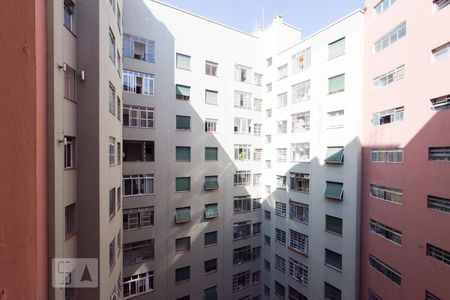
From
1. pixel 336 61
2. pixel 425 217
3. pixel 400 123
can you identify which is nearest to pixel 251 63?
pixel 336 61

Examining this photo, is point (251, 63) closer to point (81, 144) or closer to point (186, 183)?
point (186, 183)

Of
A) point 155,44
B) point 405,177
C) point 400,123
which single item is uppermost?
point 155,44

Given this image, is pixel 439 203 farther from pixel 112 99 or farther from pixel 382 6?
pixel 112 99

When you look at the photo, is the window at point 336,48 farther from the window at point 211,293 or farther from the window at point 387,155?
the window at point 211,293

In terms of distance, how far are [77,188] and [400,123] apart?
15.0 m

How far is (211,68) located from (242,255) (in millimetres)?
16742

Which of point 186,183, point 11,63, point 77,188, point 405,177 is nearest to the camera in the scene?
point 11,63

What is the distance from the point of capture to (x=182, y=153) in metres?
18.1

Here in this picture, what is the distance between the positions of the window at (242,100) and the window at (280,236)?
1153 cm

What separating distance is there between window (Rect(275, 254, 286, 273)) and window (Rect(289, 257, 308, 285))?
77 cm

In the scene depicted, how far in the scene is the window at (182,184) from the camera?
1778 cm

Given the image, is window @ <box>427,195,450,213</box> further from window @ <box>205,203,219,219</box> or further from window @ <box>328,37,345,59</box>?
window @ <box>205,203,219,219</box>

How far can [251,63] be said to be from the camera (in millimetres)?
22000

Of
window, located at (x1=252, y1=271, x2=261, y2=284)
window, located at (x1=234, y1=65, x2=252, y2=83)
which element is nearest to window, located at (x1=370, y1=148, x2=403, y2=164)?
window, located at (x1=234, y1=65, x2=252, y2=83)
